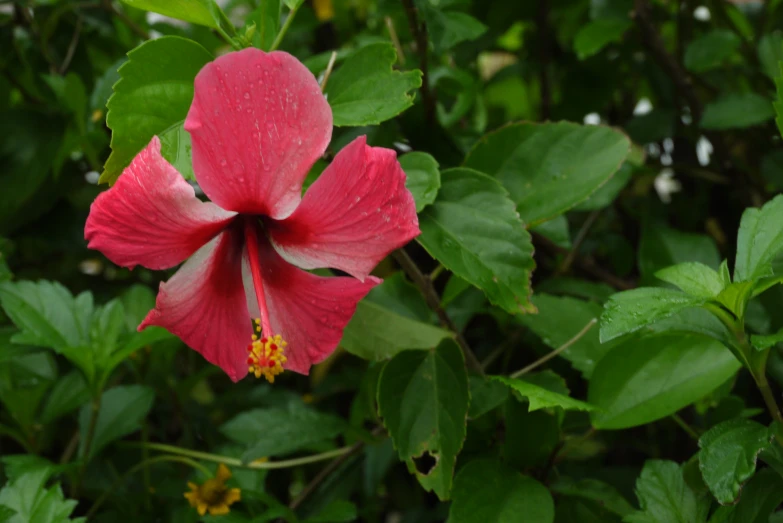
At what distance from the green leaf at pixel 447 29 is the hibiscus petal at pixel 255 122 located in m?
0.28

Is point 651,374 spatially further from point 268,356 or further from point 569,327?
point 268,356

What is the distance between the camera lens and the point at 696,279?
0.56 metres

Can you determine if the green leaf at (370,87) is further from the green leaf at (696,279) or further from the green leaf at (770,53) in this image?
the green leaf at (770,53)

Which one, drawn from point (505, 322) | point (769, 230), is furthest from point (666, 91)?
point (769, 230)

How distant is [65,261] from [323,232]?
733 mm

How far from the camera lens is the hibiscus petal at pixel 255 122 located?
0.49 meters

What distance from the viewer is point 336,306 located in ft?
1.90

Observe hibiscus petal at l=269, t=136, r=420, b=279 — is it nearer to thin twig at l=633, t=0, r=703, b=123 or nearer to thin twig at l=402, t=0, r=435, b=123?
thin twig at l=402, t=0, r=435, b=123

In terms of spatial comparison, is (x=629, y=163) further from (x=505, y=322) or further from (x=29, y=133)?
(x=29, y=133)

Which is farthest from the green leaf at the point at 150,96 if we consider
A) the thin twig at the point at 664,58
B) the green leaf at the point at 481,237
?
the thin twig at the point at 664,58

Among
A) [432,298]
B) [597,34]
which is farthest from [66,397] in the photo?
[597,34]

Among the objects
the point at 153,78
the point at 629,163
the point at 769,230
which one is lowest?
the point at 629,163

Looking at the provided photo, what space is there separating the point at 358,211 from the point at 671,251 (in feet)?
1.54

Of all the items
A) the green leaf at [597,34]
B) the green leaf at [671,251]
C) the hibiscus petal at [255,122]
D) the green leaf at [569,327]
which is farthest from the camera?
the green leaf at [597,34]
